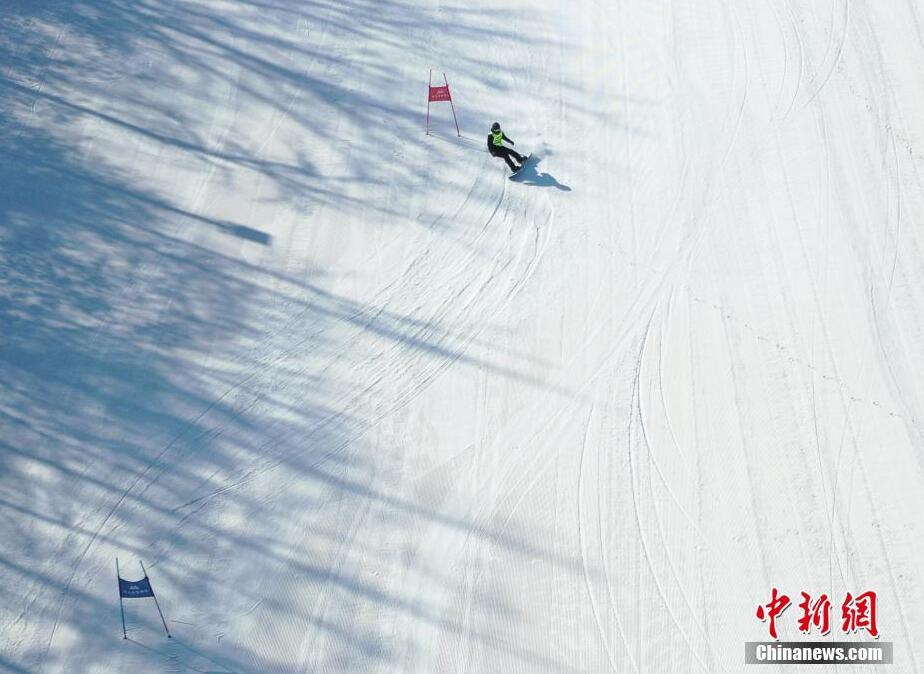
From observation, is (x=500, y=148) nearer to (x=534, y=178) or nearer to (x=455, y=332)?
(x=534, y=178)

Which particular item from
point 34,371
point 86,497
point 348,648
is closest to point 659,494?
point 348,648

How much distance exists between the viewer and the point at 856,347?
13.7 meters

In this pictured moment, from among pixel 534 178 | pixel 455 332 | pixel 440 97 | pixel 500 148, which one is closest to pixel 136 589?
pixel 455 332

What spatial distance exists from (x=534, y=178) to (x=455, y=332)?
3310 millimetres

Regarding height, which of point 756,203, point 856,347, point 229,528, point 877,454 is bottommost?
point 229,528

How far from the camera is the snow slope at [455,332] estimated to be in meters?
11.9

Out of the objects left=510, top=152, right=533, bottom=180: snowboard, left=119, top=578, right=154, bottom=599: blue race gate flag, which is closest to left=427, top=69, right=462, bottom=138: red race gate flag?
left=510, top=152, right=533, bottom=180: snowboard

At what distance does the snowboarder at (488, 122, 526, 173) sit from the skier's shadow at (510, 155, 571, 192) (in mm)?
115

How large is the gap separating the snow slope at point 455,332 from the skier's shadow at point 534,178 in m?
0.06

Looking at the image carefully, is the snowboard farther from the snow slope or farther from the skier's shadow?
the snow slope

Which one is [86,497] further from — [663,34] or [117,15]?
[663,34]

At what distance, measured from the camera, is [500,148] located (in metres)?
15.7

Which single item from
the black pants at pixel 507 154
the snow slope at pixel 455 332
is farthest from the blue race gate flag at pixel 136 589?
the black pants at pixel 507 154

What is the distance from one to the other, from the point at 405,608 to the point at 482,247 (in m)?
5.88
